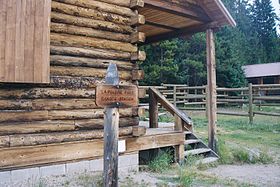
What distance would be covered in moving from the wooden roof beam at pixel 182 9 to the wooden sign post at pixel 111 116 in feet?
11.6

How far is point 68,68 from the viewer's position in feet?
18.4

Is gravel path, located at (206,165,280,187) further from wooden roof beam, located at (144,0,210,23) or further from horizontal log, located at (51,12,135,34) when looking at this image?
wooden roof beam, located at (144,0,210,23)

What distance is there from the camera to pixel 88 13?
590 cm

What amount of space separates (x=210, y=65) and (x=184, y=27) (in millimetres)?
1434

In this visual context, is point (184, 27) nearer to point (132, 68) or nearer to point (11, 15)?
point (132, 68)

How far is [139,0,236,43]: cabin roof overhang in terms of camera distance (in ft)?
24.6

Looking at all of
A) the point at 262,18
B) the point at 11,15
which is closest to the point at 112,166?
the point at 11,15

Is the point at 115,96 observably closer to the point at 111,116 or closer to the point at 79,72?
the point at 111,116

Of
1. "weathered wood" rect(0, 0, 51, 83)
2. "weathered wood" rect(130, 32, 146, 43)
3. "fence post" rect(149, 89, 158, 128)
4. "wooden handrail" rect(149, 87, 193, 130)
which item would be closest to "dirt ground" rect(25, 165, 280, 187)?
"wooden handrail" rect(149, 87, 193, 130)

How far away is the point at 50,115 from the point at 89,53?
135 cm

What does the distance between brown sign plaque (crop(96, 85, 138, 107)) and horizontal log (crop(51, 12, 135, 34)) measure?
2.21 meters

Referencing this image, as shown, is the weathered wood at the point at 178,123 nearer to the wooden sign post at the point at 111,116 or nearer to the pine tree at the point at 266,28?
the wooden sign post at the point at 111,116

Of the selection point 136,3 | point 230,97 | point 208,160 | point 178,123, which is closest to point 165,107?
point 178,123

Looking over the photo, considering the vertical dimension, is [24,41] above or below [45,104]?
above
